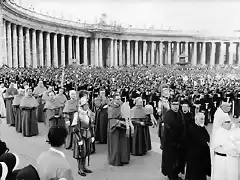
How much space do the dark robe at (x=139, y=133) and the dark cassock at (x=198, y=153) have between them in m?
3.41

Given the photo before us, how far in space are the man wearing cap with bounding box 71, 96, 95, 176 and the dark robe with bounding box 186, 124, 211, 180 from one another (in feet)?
9.39

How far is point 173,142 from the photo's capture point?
8383 mm

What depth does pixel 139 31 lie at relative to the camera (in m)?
81.2

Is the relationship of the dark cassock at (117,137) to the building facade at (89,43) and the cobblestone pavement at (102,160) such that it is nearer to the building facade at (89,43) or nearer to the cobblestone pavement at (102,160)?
the cobblestone pavement at (102,160)

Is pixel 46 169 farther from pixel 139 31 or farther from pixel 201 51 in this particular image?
pixel 201 51

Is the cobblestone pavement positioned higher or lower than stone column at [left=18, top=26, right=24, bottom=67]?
lower

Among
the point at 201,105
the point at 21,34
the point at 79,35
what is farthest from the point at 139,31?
the point at 201,105

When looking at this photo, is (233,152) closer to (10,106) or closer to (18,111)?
(18,111)

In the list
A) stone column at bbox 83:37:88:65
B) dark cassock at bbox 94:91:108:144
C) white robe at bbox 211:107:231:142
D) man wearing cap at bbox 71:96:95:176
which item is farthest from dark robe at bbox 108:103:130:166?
stone column at bbox 83:37:88:65

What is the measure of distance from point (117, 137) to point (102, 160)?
1.25 m

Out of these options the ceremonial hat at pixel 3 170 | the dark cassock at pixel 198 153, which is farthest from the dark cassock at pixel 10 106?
the ceremonial hat at pixel 3 170

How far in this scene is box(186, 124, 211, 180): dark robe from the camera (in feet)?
25.5

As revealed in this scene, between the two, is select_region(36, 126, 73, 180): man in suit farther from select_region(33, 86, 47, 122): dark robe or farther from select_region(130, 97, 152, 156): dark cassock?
select_region(33, 86, 47, 122): dark robe

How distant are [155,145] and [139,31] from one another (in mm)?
70267
